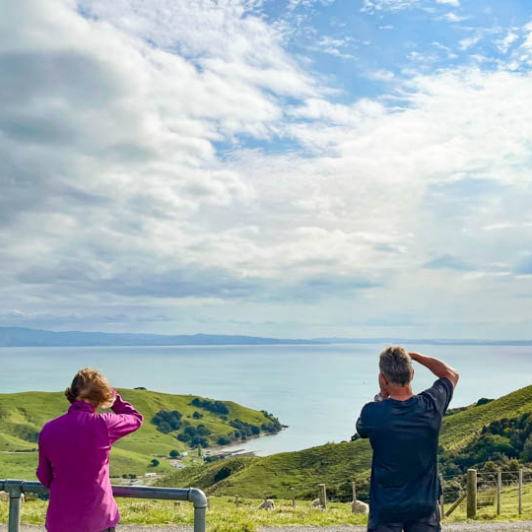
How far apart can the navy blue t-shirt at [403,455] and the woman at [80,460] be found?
1.59 metres

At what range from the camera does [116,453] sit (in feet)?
442

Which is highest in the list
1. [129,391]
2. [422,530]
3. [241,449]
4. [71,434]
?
[71,434]

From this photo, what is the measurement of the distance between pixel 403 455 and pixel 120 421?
5.60 feet

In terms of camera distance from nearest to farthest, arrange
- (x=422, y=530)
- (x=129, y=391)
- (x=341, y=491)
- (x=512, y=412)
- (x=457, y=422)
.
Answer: (x=422, y=530) < (x=341, y=491) < (x=512, y=412) < (x=457, y=422) < (x=129, y=391)

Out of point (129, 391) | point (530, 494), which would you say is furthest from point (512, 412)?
point (129, 391)

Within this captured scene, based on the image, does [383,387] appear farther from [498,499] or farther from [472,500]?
[498,499]

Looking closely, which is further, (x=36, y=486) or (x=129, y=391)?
(x=129, y=391)

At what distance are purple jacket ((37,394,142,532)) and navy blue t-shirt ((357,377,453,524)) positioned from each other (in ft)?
5.23

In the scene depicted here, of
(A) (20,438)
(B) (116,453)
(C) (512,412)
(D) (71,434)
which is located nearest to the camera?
(D) (71,434)

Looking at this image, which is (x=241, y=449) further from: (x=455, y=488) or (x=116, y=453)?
(x=455, y=488)

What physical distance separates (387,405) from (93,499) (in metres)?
1.81

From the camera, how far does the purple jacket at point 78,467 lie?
3.39m

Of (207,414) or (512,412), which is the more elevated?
(512,412)

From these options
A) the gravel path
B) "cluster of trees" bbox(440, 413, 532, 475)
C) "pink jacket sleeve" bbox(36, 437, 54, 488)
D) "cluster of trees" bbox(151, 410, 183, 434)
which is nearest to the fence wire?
the gravel path
